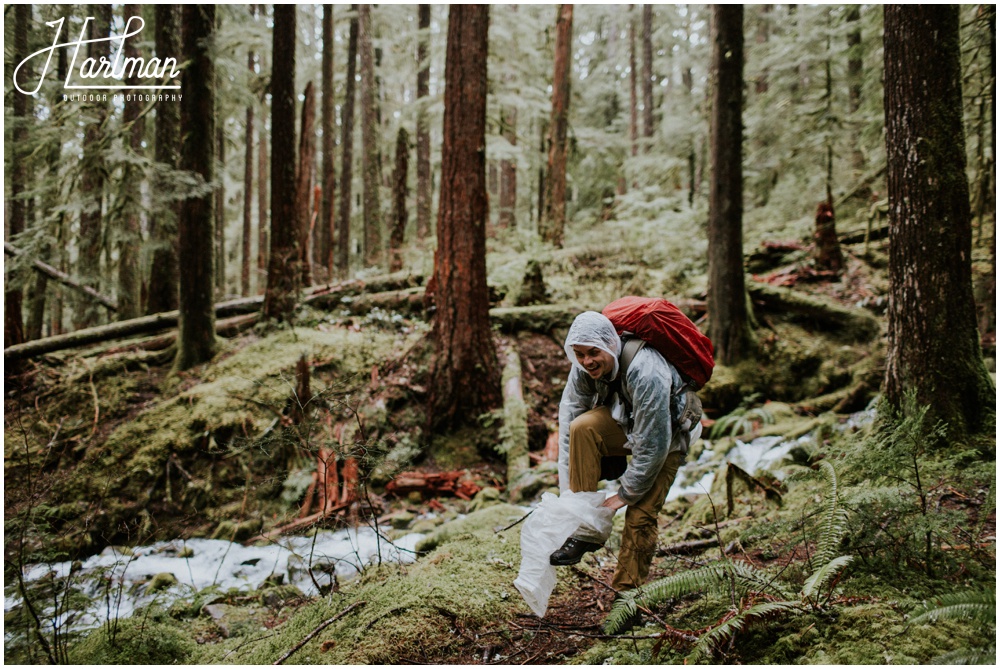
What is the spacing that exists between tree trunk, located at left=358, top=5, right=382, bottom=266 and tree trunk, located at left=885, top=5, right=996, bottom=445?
44.9ft

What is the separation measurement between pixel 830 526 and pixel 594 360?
1580mm

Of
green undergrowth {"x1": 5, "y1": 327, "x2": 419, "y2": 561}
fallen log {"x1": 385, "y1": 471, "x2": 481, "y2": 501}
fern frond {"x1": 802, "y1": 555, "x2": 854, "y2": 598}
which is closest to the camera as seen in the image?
fern frond {"x1": 802, "y1": 555, "x2": 854, "y2": 598}

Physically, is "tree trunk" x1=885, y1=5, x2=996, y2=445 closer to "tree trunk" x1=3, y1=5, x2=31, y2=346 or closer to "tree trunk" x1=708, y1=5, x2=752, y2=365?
"tree trunk" x1=708, y1=5, x2=752, y2=365

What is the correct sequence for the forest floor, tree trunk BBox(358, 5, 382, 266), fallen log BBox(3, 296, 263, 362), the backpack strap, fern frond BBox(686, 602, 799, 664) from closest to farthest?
fern frond BBox(686, 602, 799, 664) < the forest floor < the backpack strap < fallen log BBox(3, 296, 263, 362) < tree trunk BBox(358, 5, 382, 266)

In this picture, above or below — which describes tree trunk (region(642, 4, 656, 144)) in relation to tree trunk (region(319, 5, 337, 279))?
above

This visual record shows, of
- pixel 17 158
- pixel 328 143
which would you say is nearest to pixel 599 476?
pixel 17 158

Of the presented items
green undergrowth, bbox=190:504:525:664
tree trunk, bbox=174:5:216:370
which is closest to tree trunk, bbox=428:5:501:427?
green undergrowth, bbox=190:504:525:664

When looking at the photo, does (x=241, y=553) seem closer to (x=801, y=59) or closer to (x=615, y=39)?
(x=801, y=59)

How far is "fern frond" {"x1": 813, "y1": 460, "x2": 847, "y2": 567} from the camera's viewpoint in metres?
2.76

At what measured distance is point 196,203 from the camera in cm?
823

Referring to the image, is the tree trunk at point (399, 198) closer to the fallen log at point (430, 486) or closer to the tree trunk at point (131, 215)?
the tree trunk at point (131, 215)

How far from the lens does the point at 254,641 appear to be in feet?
11.1

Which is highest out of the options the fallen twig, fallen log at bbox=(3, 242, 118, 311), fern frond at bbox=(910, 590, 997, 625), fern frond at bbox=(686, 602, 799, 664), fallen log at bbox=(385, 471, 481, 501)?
fallen log at bbox=(3, 242, 118, 311)

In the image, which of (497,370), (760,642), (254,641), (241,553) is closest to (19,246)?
(241,553)
